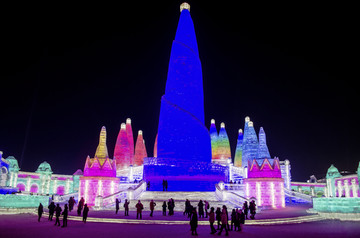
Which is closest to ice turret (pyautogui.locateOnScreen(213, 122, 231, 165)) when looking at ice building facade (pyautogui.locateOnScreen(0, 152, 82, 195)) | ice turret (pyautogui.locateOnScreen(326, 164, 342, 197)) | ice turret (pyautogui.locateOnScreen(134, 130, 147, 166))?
ice turret (pyautogui.locateOnScreen(134, 130, 147, 166))

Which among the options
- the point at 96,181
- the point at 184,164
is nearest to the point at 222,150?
the point at 184,164

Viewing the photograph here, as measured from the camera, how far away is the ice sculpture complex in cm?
3472

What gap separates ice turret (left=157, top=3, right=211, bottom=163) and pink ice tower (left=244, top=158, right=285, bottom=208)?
49.6ft

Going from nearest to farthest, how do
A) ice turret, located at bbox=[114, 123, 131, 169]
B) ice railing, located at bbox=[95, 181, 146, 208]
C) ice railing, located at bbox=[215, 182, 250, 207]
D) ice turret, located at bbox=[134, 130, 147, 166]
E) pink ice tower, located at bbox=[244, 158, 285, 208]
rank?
ice railing, located at bbox=[95, 181, 146, 208] → ice railing, located at bbox=[215, 182, 250, 207] → pink ice tower, located at bbox=[244, 158, 285, 208] → ice turret, located at bbox=[114, 123, 131, 169] → ice turret, located at bbox=[134, 130, 147, 166]

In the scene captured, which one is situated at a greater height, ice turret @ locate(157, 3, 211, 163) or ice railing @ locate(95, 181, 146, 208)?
ice turret @ locate(157, 3, 211, 163)

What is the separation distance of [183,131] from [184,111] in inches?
105

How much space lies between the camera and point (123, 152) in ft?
144

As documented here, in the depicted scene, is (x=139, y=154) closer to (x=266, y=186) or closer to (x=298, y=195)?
(x=298, y=195)

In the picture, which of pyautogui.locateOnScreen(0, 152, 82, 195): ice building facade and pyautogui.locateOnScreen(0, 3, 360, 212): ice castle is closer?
pyautogui.locateOnScreen(0, 3, 360, 212): ice castle

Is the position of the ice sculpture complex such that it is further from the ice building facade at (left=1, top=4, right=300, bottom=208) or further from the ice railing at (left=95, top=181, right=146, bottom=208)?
the ice railing at (left=95, top=181, right=146, bottom=208)

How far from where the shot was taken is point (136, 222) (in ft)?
46.7

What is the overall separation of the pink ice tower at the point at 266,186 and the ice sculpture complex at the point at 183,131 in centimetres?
1157

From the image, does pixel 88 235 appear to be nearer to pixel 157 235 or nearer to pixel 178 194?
pixel 157 235

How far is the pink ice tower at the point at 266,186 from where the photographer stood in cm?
2303
